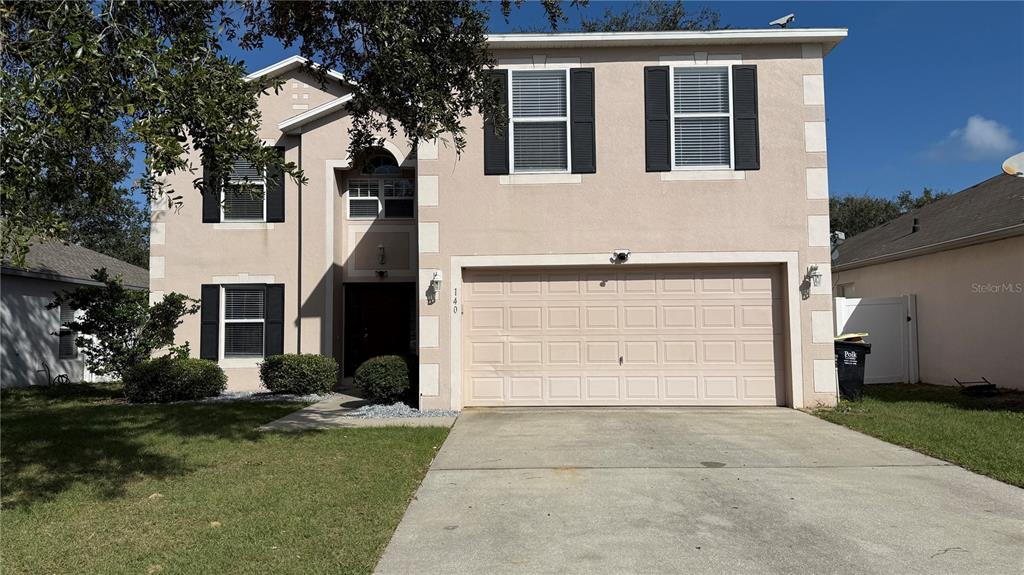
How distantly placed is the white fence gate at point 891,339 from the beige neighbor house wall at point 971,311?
159mm

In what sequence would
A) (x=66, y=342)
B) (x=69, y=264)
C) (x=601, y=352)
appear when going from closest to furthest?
(x=601, y=352) < (x=66, y=342) < (x=69, y=264)

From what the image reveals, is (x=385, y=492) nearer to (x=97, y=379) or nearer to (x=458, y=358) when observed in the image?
(x=458, y=358)

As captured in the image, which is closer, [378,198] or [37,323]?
[378,198]

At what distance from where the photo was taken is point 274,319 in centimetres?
1321

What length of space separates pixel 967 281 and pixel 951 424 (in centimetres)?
524

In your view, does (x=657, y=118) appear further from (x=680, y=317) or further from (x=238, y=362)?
(x=238, y=362)

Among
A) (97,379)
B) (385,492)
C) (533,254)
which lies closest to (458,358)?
(533,254)

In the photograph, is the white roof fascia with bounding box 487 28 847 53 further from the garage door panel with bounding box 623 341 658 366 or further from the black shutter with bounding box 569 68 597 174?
the garage door panel with bounding box 623 341 658 366

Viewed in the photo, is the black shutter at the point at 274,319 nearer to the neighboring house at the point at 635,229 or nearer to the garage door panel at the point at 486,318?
the neighboring house at the point at 635,229

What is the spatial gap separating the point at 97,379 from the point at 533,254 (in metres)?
14.5

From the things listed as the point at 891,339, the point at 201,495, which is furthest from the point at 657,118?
the point at 201,495

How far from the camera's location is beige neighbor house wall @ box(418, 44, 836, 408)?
32.9ft

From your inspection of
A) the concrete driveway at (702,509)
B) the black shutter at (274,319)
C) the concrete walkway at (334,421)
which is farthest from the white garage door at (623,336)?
the black shutter at (274,319)

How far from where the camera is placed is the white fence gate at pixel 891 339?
13.4 meters
